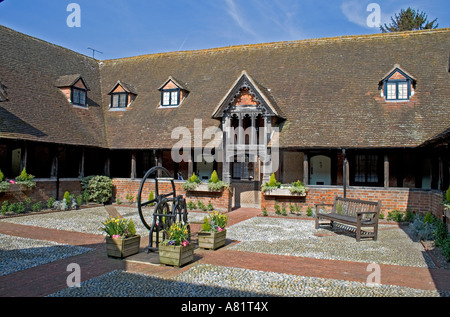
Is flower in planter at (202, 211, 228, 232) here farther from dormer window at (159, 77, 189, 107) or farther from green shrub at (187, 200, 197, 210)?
dormer window at (159, 77, 189, 107)

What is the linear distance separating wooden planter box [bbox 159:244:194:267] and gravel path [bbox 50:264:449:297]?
45cm

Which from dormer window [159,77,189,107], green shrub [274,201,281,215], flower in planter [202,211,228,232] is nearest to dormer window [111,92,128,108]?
dormer window [159,77,189,107]

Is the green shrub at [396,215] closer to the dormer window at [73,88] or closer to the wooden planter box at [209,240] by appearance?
the wooden planter box at [209,240]

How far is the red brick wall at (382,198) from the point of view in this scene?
49.7 feet

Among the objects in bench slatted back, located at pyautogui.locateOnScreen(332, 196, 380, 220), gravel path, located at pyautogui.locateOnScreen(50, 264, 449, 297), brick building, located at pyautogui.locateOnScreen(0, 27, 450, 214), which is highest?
brick building, located at pyautogui.locateOnScreen(0, 27, 450, 214)

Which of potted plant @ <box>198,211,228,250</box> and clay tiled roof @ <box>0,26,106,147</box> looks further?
clay tiled roof @ <box>0,26,106,147</box>

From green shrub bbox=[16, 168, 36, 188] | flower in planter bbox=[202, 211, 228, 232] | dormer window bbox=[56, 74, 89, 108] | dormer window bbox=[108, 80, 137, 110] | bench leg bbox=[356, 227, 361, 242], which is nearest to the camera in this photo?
flower in planter bbox=[202, 211, 228, 232]

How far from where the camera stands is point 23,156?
16734mm

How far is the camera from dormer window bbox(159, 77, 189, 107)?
69.9ft

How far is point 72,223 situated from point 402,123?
14506mm

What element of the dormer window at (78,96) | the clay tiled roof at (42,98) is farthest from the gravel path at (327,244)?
the dormer window at (78,96)

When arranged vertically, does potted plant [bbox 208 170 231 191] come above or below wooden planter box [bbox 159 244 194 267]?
above

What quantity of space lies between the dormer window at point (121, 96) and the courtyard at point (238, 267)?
37.4ft

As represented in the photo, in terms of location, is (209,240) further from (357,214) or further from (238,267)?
(357,214)
